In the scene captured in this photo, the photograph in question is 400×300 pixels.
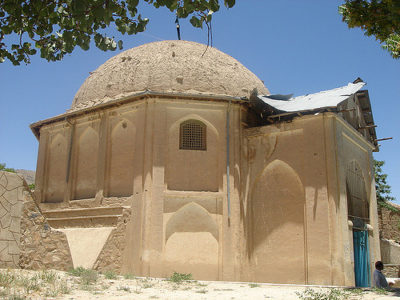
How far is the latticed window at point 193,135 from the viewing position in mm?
15898

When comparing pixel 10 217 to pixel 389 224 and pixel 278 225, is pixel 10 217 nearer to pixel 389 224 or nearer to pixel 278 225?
pixel 278 225

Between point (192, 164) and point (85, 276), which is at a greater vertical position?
point (192, 164)

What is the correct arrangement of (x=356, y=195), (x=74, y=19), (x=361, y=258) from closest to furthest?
(x=74, y=19) < (x=361, y=258) < (x=356, y=195)

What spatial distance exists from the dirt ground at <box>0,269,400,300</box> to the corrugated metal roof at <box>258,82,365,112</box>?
6.98 m

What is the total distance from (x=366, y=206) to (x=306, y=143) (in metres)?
4.67

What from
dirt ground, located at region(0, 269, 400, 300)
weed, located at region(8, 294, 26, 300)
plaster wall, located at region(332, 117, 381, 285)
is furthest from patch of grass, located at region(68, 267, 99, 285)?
plaster wall, located at region(332, 117, 381, 285)

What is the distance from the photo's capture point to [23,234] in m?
9.20

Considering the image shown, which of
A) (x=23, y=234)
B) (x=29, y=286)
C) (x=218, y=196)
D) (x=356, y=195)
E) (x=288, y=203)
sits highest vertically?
(x=356, y=195)

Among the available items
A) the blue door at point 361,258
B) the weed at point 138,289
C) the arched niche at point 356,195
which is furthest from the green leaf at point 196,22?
the blue door at point 361,258

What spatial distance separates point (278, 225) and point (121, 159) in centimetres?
600

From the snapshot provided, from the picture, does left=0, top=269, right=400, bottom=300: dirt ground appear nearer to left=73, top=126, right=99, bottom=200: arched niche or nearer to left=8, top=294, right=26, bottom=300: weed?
left=8, top=294, right=26, bottom=300: weed

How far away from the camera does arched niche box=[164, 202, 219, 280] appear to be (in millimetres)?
14391

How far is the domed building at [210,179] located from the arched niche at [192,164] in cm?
4

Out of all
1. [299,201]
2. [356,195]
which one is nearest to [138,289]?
[299,201]
